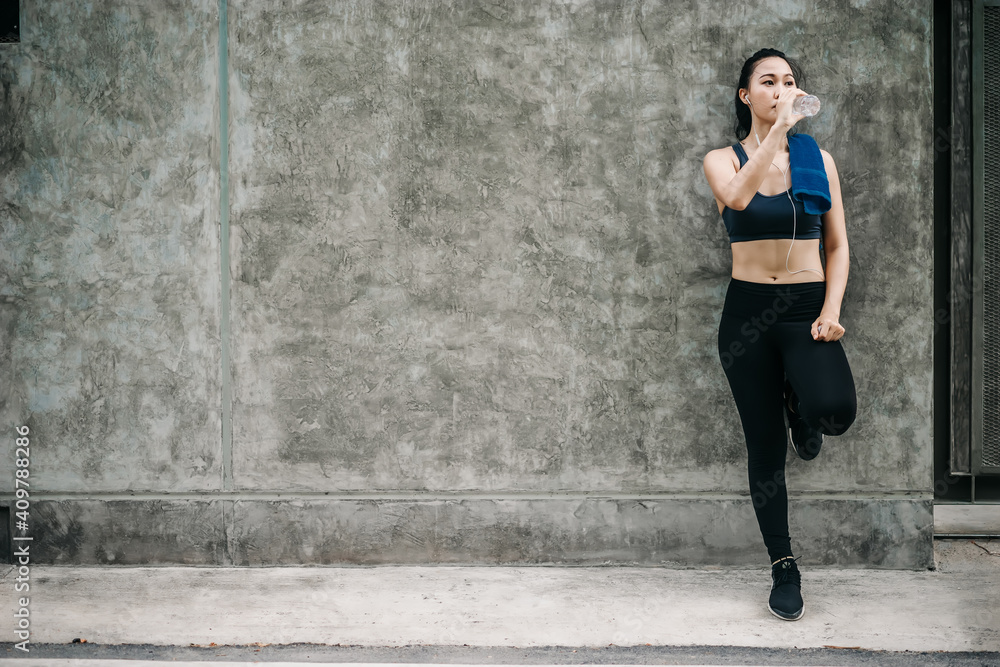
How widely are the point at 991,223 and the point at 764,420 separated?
1960 millimetres

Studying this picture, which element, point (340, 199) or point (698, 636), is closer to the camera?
point (698, 636)

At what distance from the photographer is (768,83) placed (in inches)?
128

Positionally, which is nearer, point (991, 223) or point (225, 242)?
point (225, 242)

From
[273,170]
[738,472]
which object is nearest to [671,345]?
[738,472]

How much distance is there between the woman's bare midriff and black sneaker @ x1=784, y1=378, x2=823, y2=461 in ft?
1.53

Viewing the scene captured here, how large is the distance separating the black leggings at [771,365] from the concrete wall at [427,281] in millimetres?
514

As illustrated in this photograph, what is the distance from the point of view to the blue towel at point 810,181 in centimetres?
318

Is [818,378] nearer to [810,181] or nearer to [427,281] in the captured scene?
[810,181]

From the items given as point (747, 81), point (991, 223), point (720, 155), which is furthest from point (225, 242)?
point (991, 223)

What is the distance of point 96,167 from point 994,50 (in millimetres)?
4838

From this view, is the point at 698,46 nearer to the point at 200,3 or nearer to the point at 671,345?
the point at 671,345

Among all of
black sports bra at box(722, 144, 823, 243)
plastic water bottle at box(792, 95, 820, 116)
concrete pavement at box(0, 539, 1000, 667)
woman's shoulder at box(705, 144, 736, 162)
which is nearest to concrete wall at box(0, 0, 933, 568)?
concrete pavement at box(0, 539, 1000, 667)

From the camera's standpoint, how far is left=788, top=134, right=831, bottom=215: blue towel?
3178mm

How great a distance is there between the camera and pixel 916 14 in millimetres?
3695
